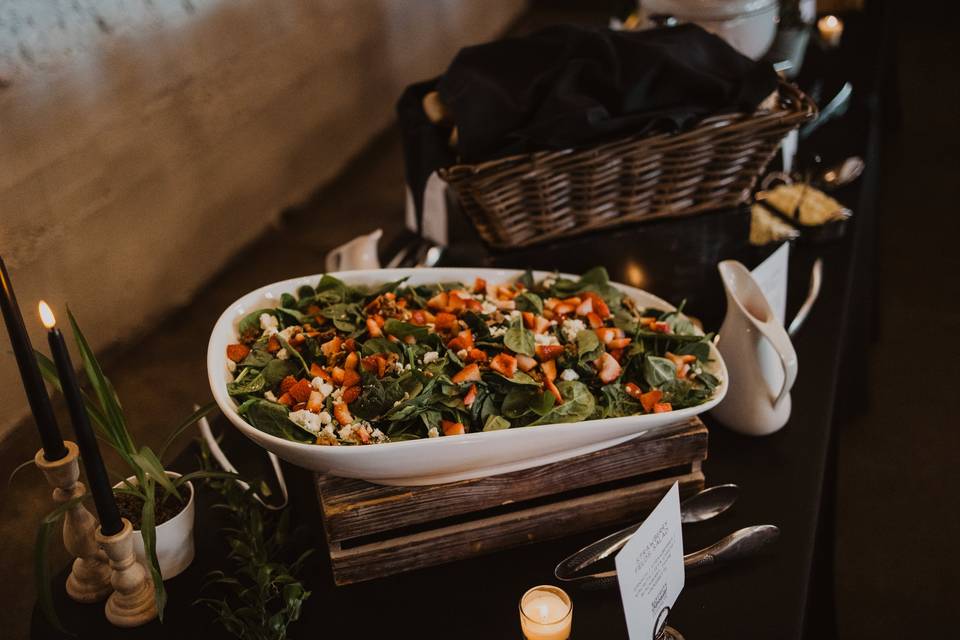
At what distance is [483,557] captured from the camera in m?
0.93

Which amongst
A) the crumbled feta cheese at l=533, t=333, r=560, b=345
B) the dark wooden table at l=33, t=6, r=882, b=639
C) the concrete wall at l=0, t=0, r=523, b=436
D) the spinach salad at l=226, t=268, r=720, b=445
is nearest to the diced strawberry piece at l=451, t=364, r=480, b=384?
the spinach salad at l=226, t=268, r=720, b=445

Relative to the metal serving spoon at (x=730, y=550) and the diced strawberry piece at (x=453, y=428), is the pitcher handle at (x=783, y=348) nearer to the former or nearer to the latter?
the metal serving spoon at (x=730, y=550)

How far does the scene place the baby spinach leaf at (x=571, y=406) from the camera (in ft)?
2.87

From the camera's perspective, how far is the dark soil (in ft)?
2.90

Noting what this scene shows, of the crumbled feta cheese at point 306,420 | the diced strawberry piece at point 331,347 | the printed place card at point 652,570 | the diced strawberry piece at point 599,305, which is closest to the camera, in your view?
the printed place card at point 652,570

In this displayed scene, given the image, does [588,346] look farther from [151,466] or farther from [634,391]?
[151,466]

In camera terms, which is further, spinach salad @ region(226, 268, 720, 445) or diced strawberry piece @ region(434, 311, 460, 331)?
diced strawberry piece @ region(434, 311, 460, 331)

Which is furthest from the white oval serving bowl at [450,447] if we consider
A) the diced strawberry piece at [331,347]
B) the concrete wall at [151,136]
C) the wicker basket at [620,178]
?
the concrete wall at [151,136]

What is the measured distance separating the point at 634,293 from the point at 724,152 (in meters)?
0.30

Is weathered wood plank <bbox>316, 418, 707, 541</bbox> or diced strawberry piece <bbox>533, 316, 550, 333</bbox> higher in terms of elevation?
diced strawberry piece <bbox>533, 316, 550, 333</bbox>

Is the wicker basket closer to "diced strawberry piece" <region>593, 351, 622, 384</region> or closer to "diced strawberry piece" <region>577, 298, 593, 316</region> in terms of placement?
"diced strawberry piece" <region>577, 298, 593, 316</region>

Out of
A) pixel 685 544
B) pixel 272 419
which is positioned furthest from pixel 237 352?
pixel 685 544

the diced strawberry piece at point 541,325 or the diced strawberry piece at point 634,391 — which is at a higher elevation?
the diced strawberry piece at point 541,325

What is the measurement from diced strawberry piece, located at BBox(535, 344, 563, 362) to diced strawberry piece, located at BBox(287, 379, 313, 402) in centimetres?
26
